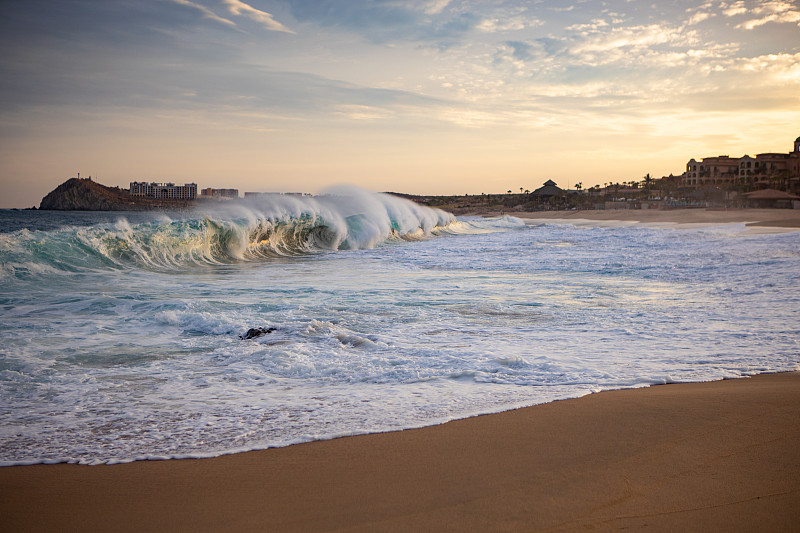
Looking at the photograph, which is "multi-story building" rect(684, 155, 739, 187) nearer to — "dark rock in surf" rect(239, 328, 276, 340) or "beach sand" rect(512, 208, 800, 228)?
"beach sand" rect(512, 208, 800, 228)

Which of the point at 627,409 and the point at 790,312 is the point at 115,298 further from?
the point at 790,312

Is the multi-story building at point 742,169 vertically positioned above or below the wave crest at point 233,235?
above

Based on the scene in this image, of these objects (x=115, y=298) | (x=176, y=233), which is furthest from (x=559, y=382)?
(x=176, y=233)

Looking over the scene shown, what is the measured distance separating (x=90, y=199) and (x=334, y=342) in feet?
380

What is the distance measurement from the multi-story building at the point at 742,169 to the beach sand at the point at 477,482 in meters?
98.8

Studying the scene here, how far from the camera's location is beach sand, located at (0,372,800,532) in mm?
2363

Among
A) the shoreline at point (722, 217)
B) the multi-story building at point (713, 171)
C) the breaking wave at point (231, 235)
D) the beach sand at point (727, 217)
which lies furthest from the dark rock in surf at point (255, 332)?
the multi-story building at point (713, 171)

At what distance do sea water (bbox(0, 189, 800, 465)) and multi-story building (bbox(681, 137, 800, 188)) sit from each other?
92.9 metres

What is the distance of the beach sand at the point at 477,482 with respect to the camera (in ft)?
7.75

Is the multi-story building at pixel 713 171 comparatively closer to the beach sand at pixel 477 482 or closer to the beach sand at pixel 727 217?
the beach sand at pixel 727 217

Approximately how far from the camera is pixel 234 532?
232 centimetres

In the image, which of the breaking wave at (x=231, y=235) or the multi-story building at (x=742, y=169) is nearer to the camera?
the breaking wave at (x=231, y=235)

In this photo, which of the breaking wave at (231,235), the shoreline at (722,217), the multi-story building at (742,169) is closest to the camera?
the breaking wave at (231,235)

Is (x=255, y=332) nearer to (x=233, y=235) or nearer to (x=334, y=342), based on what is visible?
(x=334, y=342)
